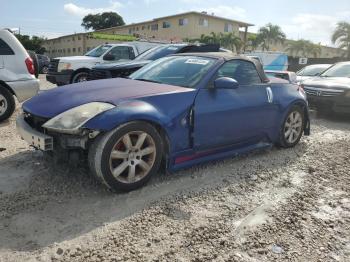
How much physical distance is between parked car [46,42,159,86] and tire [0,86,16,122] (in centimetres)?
446

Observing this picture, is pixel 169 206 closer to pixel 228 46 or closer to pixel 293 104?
pixel 293 104

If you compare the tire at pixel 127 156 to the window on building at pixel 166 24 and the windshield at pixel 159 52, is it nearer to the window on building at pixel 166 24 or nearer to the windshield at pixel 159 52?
the windshield at pixel 159 52

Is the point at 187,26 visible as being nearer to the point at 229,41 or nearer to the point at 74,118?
the point at 229,41

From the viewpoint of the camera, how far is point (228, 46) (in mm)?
47000

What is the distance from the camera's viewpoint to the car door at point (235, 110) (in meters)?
4.23

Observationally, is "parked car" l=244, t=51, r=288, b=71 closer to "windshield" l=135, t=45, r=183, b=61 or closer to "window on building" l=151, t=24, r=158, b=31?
"windshield" l=135, t=45, r=183, b=61

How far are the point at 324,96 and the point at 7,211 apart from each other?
25.1 feet

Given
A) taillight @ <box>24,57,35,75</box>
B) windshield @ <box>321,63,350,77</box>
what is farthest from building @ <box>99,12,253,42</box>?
taillight @ <box>24,57,35,75</box>

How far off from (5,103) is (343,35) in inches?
1511

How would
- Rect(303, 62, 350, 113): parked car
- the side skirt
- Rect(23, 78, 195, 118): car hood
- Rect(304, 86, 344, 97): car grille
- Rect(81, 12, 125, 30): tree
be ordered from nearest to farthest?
Rect(23, 78, 195, 118): car hood < the side skirt < Rect(303, 62, 350, 113): parked car < Rect(304, 86, 344, 97): car grille < Rect(81, 12, 125, 30): tree

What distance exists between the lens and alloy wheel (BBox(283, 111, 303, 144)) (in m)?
5.69

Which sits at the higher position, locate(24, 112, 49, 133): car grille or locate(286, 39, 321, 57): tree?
locate(286, 39, 321, 57): tree

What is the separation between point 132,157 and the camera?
3701 millimetres

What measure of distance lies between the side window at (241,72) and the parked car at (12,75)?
13.6ft
